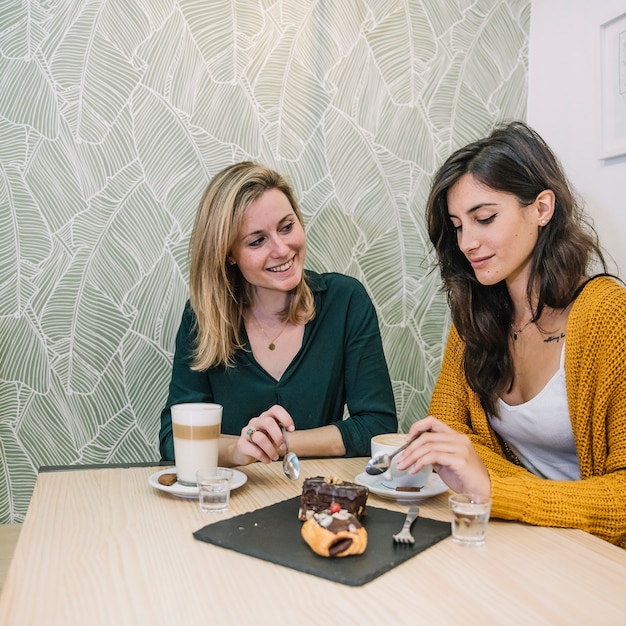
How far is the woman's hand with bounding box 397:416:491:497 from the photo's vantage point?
114 centimetres

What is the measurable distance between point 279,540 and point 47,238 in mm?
1354

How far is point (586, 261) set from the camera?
4.96ft

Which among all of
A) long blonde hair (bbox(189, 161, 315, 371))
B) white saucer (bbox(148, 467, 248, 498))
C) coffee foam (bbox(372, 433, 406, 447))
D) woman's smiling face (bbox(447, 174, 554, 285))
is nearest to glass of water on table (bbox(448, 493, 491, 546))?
coffee foam (bbox(372, 433, 406, 447))

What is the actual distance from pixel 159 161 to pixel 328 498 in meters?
1.33

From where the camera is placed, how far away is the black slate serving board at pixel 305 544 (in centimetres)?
87

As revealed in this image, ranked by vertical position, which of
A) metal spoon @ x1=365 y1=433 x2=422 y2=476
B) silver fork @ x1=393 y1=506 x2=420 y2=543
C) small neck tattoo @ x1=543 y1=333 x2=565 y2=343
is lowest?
silver fork @ x1=393 y1=506 x2=420 y2=543

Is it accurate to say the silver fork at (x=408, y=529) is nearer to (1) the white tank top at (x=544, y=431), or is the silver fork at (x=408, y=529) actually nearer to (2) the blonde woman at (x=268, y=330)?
(1) the white tank top at (x=544, y=431)

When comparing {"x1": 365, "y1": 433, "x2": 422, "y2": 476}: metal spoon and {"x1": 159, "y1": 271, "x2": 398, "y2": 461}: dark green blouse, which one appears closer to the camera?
{"x1": 365, "y1": 433, "x2": 422, "y2": 476}: metal spoon

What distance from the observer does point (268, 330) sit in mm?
1892

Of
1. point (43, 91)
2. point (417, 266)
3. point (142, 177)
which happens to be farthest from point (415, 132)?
point (43, 91)

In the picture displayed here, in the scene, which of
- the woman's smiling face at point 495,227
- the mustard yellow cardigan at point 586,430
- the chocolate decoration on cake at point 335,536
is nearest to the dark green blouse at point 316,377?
the mustard yellow cardigan at point 586,430

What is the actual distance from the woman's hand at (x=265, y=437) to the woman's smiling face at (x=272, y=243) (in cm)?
52

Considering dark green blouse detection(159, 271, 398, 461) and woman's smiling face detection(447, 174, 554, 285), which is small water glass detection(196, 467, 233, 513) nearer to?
dark green blouse detection(159, 271, 398, 461)

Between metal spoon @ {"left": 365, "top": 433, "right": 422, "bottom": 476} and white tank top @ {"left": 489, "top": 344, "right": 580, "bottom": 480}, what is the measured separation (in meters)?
0.38
